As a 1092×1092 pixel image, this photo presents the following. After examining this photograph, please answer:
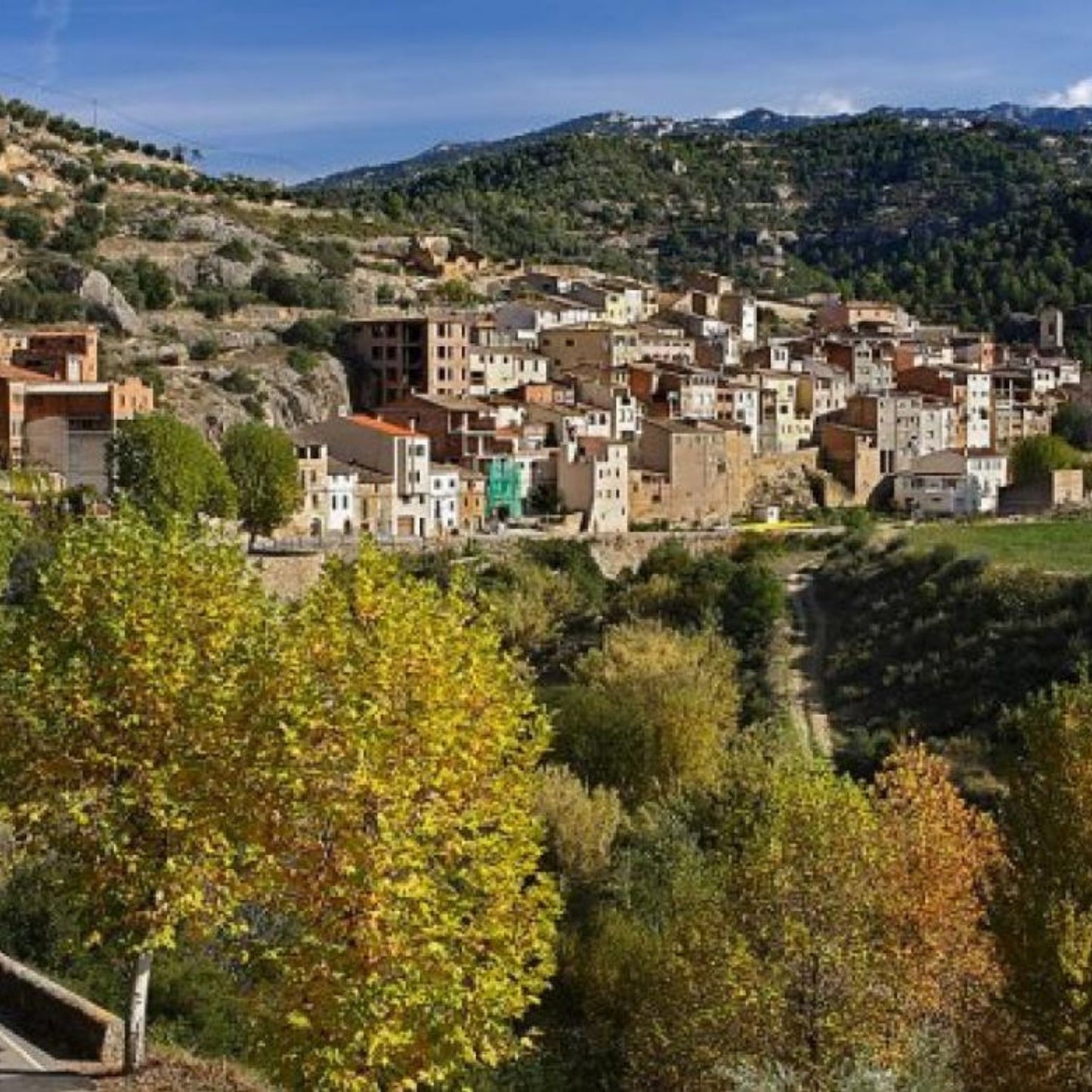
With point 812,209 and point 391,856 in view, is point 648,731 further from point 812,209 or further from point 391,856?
point 812,209

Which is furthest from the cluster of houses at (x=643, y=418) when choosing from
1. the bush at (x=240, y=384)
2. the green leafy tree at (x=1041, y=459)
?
the bush at (x=240, y=384)

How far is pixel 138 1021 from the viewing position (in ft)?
49.2

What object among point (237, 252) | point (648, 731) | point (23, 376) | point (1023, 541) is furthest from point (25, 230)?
point (648, 731)

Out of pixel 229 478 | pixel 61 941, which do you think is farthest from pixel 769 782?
pixel 229 478

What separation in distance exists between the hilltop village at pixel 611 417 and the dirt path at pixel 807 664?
1066 cm

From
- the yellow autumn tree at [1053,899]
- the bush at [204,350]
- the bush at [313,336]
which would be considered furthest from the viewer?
the bush at [313,336]

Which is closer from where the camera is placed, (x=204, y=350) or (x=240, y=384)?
(x=240, y=384)

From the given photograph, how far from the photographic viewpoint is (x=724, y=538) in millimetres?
63062

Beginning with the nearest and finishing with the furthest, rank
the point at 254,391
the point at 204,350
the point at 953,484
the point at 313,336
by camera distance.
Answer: the point at 254,391, the point at 204,350, the point at 953,484, the point at 313,336

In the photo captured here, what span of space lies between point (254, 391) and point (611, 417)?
1382cm

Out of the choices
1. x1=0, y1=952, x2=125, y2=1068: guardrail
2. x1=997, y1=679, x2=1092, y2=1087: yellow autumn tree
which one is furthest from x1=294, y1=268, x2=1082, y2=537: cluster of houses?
x1=0, y1=952, x2=125, y2=1068: guardrail

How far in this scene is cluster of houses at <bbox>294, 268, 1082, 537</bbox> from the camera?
208ft

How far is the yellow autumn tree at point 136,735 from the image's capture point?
1384cm

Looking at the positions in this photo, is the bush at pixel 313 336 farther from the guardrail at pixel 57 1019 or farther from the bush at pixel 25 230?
the guardrail at pixel 57 1019
